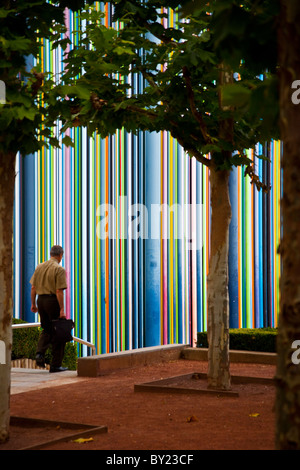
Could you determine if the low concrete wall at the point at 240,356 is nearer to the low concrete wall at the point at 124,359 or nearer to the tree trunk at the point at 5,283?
the low concrete wall at the point at 124,359

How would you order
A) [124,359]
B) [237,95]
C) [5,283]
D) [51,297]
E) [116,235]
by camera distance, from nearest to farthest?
[237,95], [5,283], [51,297], [124,359], [116,235]

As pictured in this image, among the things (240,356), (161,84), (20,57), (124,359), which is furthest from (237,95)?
(240,356)

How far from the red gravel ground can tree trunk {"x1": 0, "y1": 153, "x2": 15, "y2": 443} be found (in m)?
0.32

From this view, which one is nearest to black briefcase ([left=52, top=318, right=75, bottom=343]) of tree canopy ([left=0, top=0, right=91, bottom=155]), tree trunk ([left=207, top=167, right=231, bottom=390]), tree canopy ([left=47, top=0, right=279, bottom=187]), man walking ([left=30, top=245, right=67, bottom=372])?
man walking ([left=30, top=245, right=67, bottom=372])

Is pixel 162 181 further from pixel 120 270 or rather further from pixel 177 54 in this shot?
pixel 177 54

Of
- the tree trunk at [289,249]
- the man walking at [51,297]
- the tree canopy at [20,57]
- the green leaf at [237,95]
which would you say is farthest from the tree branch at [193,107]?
the tree trunk at [289,249]

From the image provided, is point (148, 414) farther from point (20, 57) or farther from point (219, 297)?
point (20, 57)

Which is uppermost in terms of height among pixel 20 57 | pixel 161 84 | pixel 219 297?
pixel 161 84

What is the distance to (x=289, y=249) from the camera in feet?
10.7

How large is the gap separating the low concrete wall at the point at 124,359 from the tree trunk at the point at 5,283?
15.2 feet

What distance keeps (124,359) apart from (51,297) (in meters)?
1.51

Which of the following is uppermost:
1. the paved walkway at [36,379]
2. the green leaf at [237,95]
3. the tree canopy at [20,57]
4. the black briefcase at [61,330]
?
the tree canopy at [20,57]

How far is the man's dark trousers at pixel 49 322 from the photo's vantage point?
11445mm
